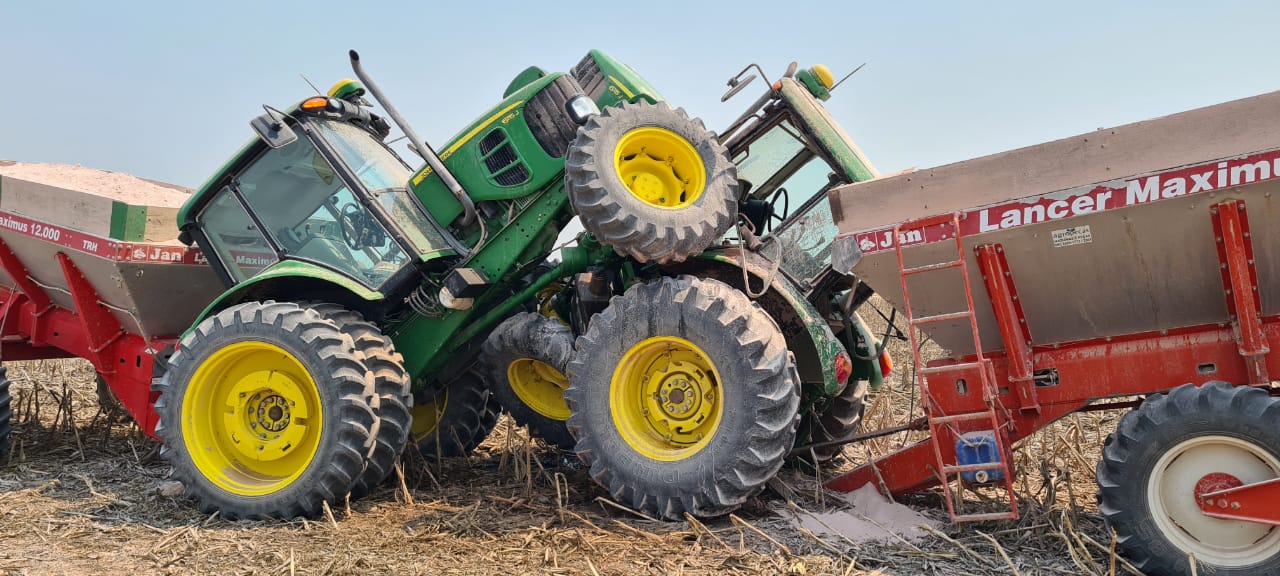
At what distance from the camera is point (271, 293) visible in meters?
5.87

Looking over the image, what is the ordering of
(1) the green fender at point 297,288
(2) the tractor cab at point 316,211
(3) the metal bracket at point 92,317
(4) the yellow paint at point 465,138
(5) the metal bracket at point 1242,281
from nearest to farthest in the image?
(5) the metal bracket at point 1242,281, (1) the green fender at point 297,288, (2) the tractor cab at point 316,211, (4) the yellow paint at point 465,138, (3) the metal bracket at point 92,317

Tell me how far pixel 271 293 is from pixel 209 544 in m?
1.63

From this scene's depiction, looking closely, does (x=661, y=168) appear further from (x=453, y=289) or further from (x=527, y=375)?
(x=527, y=375)

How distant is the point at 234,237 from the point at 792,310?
3.38 metres

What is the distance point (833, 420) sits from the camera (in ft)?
19.9

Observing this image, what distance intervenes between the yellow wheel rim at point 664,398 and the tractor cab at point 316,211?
1.37m

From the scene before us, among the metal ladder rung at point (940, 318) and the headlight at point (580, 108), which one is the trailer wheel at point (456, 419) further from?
the metal ladder rung at point (940, 318)

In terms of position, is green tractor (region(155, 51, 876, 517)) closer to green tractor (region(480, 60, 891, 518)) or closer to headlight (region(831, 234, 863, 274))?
green tractor (region(480, 60, 891, 518))

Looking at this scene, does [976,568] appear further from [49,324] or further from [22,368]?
[22,368]

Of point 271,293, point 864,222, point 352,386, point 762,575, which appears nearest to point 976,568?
point 762,575

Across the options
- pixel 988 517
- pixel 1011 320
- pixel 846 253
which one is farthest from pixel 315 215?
pixel 988 517

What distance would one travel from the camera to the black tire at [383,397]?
5316mm

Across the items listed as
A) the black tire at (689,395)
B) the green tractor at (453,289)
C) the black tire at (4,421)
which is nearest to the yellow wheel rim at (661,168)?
the green tractor at (453,289)

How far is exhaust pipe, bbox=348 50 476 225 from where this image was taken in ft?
19.0
